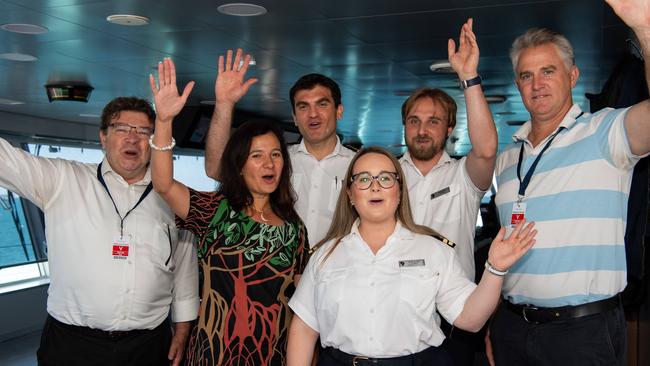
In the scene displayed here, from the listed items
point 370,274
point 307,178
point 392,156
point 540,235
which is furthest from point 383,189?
point 307,178

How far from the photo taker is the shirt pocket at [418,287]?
2.45 m

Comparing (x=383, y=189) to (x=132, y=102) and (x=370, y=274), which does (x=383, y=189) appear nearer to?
(x=370, y=274)

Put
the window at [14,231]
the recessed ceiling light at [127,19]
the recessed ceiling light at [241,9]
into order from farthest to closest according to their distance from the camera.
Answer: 1. the window at [14,231]
2. the recessed ceiling light at [127,19]
3. the recessed ceiling light at [241,9]

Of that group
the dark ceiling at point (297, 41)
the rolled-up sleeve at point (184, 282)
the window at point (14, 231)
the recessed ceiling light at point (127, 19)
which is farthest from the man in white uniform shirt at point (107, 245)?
the window at point (14, 231)

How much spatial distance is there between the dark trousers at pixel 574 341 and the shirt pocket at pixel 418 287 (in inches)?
19.9

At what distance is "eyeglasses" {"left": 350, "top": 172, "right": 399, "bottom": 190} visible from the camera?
8.45ft

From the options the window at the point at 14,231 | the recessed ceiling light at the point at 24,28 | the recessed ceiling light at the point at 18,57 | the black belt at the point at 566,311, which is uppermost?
the recessed ceiling light at the point at 24,28

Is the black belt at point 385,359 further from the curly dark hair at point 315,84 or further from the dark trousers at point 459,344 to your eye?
the curly dark hair at point 315,84

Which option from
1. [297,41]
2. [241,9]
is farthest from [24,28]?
[297,41]

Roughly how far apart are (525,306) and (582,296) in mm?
235

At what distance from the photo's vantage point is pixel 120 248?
317cm

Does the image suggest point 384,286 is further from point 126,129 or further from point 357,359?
point 126,129

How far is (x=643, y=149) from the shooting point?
2.51 metres

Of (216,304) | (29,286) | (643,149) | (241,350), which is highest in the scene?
(643,149)
